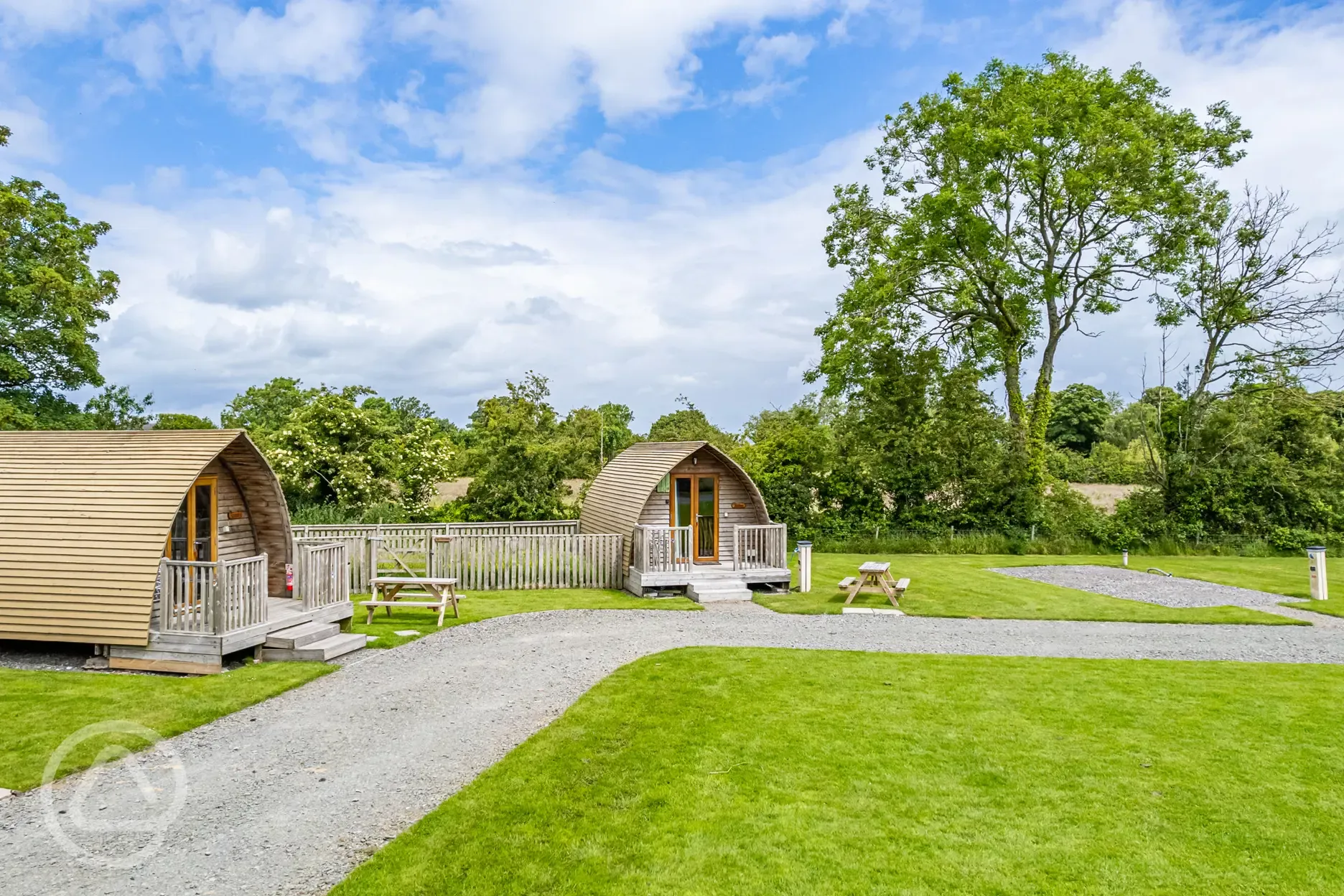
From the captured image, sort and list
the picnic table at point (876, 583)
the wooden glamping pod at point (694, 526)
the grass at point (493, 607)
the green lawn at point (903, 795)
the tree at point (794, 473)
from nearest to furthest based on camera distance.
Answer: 1. the green lawn at point (903, 795)
2. the grass at point (493, 607)
3. the picnic table at point (876, 583)
4. the wooden glamping pod at point (694, 526)
5. the tree at point (794, 473)

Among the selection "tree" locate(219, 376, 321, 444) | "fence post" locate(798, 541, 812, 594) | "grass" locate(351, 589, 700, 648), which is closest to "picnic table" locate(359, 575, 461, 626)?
"grass" locate(351, 589, 700, 648)

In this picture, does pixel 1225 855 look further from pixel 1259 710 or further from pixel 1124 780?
pixel 1259 710

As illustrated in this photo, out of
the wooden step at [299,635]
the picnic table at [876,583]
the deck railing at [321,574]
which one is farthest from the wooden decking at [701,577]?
the wooden step at [299,635]

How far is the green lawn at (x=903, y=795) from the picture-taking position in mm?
5004

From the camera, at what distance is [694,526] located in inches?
723

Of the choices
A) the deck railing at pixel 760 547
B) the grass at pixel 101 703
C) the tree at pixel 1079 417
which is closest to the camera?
the grass at pixel 101 703

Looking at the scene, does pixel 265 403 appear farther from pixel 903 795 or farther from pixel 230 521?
pixel 903 795

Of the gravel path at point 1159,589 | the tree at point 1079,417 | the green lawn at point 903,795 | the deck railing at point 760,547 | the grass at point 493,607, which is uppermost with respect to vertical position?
the tree at point 1079,417

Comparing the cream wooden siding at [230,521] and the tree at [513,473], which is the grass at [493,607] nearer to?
the cream wooden siding at [230,521]

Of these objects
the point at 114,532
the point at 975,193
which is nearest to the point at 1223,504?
the point at 975,193

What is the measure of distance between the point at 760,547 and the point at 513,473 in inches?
336

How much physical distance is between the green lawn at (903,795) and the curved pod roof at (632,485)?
8.06 meters

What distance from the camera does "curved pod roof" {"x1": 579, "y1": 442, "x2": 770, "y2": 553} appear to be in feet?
57.7

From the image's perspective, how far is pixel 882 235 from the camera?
106 ft
